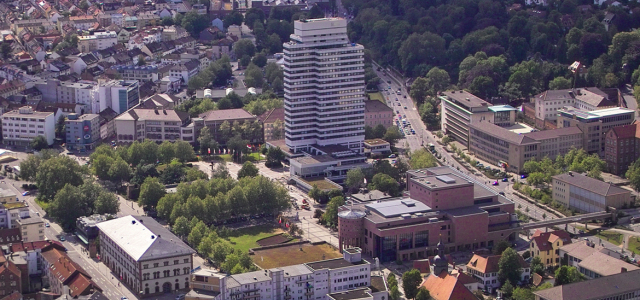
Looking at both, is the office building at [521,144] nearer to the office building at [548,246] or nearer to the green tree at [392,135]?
the green tree at [392,135]

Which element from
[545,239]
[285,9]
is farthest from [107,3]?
[545,239]

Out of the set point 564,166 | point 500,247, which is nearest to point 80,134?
point 564,166

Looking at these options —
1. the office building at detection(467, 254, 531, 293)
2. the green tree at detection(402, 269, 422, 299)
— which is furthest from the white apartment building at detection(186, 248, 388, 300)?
the office building at detection(467, 254, 531, 293)

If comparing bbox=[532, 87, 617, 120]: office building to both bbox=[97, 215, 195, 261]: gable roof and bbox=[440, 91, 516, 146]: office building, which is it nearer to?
bbox=[440, 91, 516, 146]: office building

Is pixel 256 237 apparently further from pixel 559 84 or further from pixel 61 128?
pixel 559 84

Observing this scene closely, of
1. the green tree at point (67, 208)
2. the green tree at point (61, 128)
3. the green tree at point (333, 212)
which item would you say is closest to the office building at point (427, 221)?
the green tree at point (333, 212)

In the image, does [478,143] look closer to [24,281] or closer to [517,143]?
[517,143]
